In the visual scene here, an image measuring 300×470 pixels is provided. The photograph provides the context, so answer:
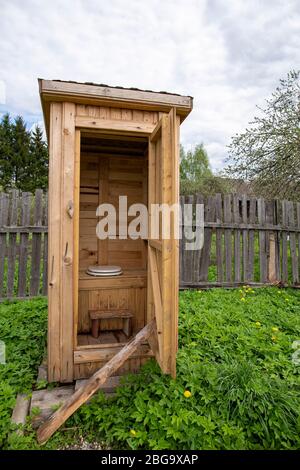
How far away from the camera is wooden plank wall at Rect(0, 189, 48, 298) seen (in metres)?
4.37

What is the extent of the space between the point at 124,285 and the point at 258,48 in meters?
6.00

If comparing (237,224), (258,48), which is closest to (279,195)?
(237,224)

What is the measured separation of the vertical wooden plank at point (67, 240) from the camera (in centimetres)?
226

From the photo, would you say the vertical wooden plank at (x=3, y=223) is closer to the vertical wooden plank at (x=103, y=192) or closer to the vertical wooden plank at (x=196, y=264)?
the vertical wooden plank at (x=103, y=192)

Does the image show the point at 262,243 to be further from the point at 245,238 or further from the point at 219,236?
the point at 219,236

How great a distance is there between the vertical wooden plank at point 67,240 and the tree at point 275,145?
541 cm

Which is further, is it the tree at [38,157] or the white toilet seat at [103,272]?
the tree at [38,157]

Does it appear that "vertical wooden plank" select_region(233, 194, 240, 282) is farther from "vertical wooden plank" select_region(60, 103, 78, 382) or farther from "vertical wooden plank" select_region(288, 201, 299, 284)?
"vertical wooden plank" select_region(60, 103, 78, 382)

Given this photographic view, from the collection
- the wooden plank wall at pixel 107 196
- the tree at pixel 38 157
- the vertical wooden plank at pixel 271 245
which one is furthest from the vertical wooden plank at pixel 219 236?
the tree at pixel 38 157

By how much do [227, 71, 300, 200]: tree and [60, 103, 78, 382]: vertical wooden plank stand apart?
17.7 ft

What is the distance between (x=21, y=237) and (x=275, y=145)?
5.78m

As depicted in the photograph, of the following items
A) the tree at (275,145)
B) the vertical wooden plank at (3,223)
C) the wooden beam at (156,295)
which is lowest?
the wooden beam at (156,295)

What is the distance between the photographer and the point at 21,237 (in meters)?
4.43
